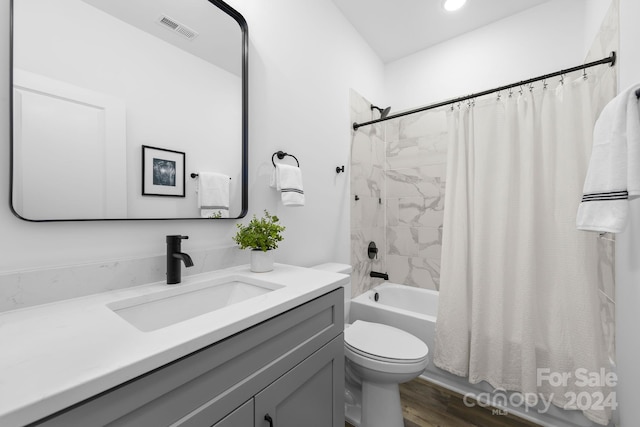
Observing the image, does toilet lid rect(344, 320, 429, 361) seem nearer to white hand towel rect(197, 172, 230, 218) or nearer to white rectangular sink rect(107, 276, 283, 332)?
white rectangular sink rect(107, 276, 283, 332)

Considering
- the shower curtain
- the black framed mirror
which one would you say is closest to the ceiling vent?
the black framed mirror

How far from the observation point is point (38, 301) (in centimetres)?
77

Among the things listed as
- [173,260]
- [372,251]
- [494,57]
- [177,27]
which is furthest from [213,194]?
[494,57]

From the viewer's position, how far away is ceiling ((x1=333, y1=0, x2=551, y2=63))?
195 cm

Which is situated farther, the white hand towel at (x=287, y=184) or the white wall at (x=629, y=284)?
the white hand towel at (x=287, y=184)

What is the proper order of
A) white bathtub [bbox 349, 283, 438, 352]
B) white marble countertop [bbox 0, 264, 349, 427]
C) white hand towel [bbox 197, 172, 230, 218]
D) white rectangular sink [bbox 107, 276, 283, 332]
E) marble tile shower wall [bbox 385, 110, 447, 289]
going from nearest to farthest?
1. white marble countertop [bbox 0, 264, 349, 427]
2. white rectangular sink [bbox 107, 276, 283, 332]
3. white hand towel [bbox 197, 172, 230, 218]
4. white bathtub [bbox 349, 283, 438, 352]
5. marble tile shower wall [bbox 385, 110, 447, 289]

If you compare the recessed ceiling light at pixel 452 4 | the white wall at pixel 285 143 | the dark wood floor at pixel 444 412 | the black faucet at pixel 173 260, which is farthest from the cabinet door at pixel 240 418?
the recessed ceiling light at pixel 452 4

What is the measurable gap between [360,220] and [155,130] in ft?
5.34

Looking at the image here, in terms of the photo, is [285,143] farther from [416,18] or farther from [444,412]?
[444,412]

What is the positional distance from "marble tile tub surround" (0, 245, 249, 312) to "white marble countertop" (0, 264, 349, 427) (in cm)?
3

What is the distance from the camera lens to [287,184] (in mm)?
1394

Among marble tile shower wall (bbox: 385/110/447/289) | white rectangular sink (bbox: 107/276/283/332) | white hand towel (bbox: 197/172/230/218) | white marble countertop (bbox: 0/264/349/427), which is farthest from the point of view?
marble tile shower wall (bbox: 385/110/447/289)

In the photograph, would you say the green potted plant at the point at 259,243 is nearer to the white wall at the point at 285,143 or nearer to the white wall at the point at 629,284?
the white wall at the point at 285,143

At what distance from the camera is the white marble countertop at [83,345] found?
15.6 inches
